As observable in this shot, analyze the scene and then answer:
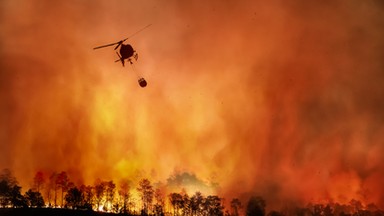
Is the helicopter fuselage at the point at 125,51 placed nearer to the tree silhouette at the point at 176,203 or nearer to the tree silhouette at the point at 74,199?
the tree silhouette at the point at 74,199

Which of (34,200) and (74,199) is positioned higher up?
(74,199)

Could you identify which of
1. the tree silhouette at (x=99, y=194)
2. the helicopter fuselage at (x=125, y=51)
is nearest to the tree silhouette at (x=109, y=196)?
the tree silhouette at (x=99, y=194)

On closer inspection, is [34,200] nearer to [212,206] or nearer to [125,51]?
[212,206]

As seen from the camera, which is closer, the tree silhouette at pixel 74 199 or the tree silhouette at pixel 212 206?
the tree silhouette at pixel 74 199

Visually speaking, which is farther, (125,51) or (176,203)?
(176,203)

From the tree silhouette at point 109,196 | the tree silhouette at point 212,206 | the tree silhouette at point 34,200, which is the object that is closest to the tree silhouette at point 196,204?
the tree silhouette at point 212,206

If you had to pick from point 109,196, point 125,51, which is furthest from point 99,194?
point 125,51

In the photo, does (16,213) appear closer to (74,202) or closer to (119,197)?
(74,202)

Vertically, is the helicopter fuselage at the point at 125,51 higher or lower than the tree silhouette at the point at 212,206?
higher

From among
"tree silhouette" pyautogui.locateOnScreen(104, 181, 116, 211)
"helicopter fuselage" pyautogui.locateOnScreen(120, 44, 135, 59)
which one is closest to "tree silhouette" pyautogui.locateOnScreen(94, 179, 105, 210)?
"tree silhouette" pyautogui.locateOnScreen(104, 181, 116, 211)

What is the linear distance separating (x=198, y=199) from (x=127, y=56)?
135 meters

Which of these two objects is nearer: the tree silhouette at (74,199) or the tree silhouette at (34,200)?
the tree silhouette at (34,200)

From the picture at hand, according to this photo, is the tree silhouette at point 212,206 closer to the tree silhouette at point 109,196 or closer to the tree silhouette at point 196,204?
the tree silhouette at point 196,204

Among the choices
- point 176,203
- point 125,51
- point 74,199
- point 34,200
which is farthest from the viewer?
point 176,203
